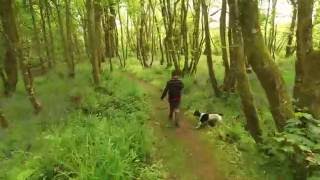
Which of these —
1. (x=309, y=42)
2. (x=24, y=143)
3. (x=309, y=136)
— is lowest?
(x=24, y=143)

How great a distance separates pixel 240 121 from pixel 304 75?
16.1 ft

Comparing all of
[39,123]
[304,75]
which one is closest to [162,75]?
[39,123]

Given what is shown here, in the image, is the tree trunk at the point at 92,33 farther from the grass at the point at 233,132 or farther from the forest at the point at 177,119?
the grass at the point at 233,132

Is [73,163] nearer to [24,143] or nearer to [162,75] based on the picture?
[24,143]

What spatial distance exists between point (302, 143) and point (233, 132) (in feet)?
17.2

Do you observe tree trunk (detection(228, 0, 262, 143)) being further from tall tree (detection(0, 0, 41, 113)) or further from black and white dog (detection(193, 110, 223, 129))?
tall tree (detection(0, 0, 41, 113))

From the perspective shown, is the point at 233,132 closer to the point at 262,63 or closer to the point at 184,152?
the point at 184,152

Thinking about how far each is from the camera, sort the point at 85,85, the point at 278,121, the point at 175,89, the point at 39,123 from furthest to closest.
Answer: the point at 85,85 < the point at 39,123 < the point at 175,89 < the point at 278,121

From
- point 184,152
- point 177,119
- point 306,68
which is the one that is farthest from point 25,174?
point 177,119

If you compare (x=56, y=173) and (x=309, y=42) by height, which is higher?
(x=309, y=42)

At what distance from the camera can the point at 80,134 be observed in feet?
32.7

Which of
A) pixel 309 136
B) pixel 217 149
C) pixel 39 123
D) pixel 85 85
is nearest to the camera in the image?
pixel 309 136

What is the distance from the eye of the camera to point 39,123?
1644 centimetres

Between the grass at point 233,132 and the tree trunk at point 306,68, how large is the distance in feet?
5.06
